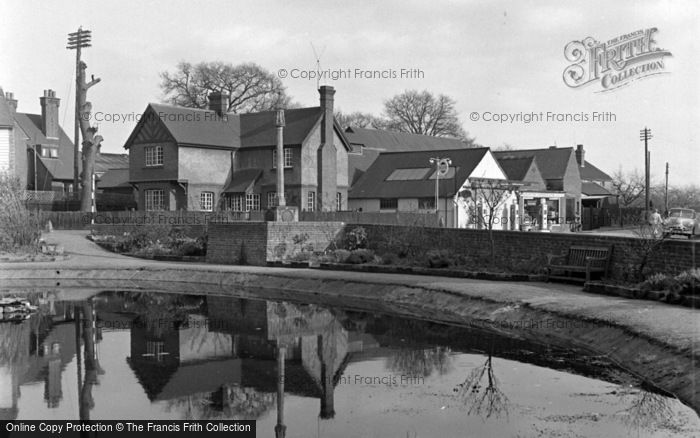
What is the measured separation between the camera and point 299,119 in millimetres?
50344

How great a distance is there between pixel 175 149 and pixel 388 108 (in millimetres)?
46182

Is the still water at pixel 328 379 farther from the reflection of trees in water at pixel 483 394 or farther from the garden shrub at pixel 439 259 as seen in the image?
the garden shrub at pixel 439 259

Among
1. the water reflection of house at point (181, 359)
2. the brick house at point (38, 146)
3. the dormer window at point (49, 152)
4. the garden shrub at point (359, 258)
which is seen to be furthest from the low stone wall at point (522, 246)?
the dormer window at point (49, 152)

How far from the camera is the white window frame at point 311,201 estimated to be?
160 ft

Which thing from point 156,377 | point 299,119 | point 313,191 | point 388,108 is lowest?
point 156,377

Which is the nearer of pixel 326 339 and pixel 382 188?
pixel 326 339

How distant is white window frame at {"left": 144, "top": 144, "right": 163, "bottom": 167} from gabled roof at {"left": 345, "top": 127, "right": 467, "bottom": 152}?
19425mm

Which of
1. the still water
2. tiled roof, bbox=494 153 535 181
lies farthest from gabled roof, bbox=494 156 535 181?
the still water

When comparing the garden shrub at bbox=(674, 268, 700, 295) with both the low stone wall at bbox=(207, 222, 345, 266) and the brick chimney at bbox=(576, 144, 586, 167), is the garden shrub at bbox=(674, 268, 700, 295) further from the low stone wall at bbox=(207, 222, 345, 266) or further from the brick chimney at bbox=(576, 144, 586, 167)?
the brick chimney at bbox=(576, 144, 586, 167)

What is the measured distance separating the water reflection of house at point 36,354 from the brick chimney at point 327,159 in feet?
89.8

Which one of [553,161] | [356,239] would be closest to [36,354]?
[356,239]

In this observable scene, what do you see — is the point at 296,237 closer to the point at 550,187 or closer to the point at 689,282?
the point at 689,282

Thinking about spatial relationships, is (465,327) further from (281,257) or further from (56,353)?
(281,257)

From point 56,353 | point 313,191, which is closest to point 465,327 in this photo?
point 56,353
